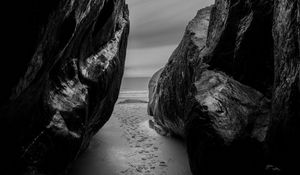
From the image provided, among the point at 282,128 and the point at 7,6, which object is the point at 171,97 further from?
the point at 7,6

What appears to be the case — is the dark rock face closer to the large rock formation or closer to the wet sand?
the wet sand

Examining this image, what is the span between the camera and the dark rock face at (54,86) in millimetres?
3854

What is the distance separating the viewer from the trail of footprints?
8.13 metres

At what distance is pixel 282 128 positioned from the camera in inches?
171

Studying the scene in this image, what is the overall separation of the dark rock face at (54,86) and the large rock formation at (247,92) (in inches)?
107

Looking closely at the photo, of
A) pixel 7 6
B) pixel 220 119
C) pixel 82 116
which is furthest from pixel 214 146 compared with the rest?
pixel 7 6

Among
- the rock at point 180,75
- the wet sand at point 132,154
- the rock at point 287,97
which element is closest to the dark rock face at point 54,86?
the wet sand at point 132,154

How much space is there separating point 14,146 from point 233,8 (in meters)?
6.33

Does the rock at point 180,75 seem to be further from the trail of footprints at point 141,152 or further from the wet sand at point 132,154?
the trail of footprints at point 141,152

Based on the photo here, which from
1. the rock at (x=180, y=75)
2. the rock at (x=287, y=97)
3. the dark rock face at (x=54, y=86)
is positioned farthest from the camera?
the rock at (x=180, y=75)

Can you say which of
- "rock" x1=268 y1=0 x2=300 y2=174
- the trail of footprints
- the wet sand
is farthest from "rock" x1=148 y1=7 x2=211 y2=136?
"rock" x1=268 y1=0 x2=300 y2=174

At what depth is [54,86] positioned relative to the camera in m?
6.07

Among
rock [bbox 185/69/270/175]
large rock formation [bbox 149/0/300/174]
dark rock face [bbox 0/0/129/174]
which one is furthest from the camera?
rock [bbox 185/69/270/175]

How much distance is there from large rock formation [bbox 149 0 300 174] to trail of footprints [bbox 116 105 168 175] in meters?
2.43
